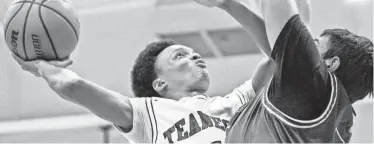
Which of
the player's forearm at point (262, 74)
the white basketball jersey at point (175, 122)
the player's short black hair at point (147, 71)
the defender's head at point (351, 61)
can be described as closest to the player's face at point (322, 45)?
the defender's head at point (351, 61)

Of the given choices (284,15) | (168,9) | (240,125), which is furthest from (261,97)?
(168,9)

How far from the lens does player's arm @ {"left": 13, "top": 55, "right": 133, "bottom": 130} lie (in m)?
2.05

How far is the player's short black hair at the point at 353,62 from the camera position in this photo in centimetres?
182

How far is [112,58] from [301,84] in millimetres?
3674

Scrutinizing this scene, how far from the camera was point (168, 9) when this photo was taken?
203 inches

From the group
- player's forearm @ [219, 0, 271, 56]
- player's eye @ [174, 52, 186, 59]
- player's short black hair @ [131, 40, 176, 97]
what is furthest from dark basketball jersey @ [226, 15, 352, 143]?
player's short black hair @ [131, 40, 176, 97]

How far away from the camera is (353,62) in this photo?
71.7 inches

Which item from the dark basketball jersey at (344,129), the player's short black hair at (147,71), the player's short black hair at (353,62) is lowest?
the dark basketball jersey at (344,129)

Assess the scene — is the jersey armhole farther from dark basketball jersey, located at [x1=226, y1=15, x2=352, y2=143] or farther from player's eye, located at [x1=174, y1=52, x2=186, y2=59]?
dark basketball jersey, located at [x1=226, y1=15, x2=352, y2=143]

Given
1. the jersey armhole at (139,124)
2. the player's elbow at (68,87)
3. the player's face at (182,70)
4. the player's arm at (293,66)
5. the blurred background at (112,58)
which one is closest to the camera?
the player's arm at (293,66)

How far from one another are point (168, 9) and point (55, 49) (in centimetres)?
311

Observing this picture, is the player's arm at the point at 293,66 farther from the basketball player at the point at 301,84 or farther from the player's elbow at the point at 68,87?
the player's elbow at the point at 68,87

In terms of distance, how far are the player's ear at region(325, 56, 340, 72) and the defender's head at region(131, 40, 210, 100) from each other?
2.66 feet

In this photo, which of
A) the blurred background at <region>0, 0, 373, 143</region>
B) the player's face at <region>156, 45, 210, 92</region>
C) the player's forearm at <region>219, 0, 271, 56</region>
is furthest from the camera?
the blurred background at <region>0, 0, 373, 143</region>
